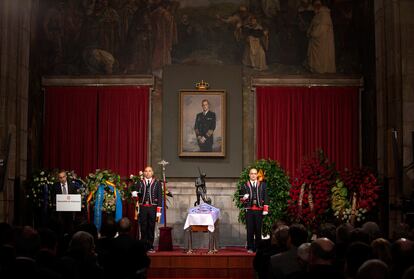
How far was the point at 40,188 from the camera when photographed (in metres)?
14.9

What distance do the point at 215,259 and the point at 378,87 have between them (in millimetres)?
5745

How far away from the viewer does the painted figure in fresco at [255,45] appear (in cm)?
1689

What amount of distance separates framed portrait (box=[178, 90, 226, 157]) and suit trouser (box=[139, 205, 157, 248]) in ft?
9.57

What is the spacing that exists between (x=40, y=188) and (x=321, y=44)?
306 inches

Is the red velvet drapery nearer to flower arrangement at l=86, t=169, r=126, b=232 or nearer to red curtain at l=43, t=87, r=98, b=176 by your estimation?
red curtain at l=43, t=87, r=98, b=176

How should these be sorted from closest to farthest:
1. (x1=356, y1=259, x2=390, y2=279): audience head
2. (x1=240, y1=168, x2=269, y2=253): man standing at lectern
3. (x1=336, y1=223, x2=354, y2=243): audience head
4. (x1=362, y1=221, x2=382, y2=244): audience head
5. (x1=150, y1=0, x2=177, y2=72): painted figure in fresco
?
(x1=356, y1=259, x2=390, y2=279): audience head, (x1=336, y1=223, x2=354, y2=243): audience head, (x1=362, y1=221, x2=382, y2=244): audience head, (x1=240, y1=168, x2=269, y2=253): man standing at lectern, (x1=150, y1=0, x2=177, y2=72): painted figure in fresco

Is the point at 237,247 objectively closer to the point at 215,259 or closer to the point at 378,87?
the point at 215,259

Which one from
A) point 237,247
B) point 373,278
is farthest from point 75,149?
point 373,278

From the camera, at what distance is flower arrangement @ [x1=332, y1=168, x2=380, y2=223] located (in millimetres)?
13820

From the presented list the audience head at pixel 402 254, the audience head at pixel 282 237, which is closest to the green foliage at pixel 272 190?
the audience head at pixel 282 237

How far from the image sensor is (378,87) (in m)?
15.2

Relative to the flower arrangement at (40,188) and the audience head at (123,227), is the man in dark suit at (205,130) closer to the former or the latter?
the flower arrangement at (40,188)

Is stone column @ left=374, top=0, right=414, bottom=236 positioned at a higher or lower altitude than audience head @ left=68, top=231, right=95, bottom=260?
higher

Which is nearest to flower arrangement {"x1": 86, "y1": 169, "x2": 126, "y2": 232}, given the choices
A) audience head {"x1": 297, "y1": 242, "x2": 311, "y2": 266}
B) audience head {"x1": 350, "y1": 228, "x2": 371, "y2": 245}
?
audience head {"x1": 350, "y1": 228, "x2": 371, "y2": 245}
